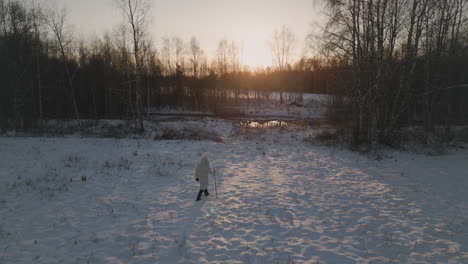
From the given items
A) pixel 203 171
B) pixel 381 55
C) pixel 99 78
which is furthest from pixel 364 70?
pixel 99 78

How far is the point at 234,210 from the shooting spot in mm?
6996

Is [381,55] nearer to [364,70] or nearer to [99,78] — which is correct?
[364,70]

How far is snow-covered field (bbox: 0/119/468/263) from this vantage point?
4922mm

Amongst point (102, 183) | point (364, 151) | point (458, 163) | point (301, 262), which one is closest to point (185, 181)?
point (102, 183)

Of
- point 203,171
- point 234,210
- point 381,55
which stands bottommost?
point 234,210

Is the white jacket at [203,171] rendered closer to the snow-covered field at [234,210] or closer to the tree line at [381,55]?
the snow-covered field at [234,210]

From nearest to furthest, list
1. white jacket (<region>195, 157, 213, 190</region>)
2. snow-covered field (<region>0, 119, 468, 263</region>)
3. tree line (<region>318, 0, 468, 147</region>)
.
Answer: snow-covered field (<region>0, 119, 468, 263</region>) < white jacket (<region>195, 157, 213, 190</region>) < tree line (<region>318, 0, 468, 147</region>)

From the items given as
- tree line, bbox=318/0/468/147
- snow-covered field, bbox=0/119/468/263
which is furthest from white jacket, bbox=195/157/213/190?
tree line, bbox=318/0/468/147

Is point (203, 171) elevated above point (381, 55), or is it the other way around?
point (381, 55)

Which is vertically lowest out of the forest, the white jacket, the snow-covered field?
the snow-covered field

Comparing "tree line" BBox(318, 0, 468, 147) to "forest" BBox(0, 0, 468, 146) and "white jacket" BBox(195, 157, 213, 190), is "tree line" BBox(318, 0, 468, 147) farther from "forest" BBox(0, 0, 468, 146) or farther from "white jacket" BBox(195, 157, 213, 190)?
"white jacket" BBox(195, 157, 213, 190)

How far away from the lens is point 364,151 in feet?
46.9

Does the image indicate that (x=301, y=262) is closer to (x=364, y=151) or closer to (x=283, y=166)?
(x=283, y=166)

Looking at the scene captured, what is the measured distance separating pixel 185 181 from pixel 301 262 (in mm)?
6049
